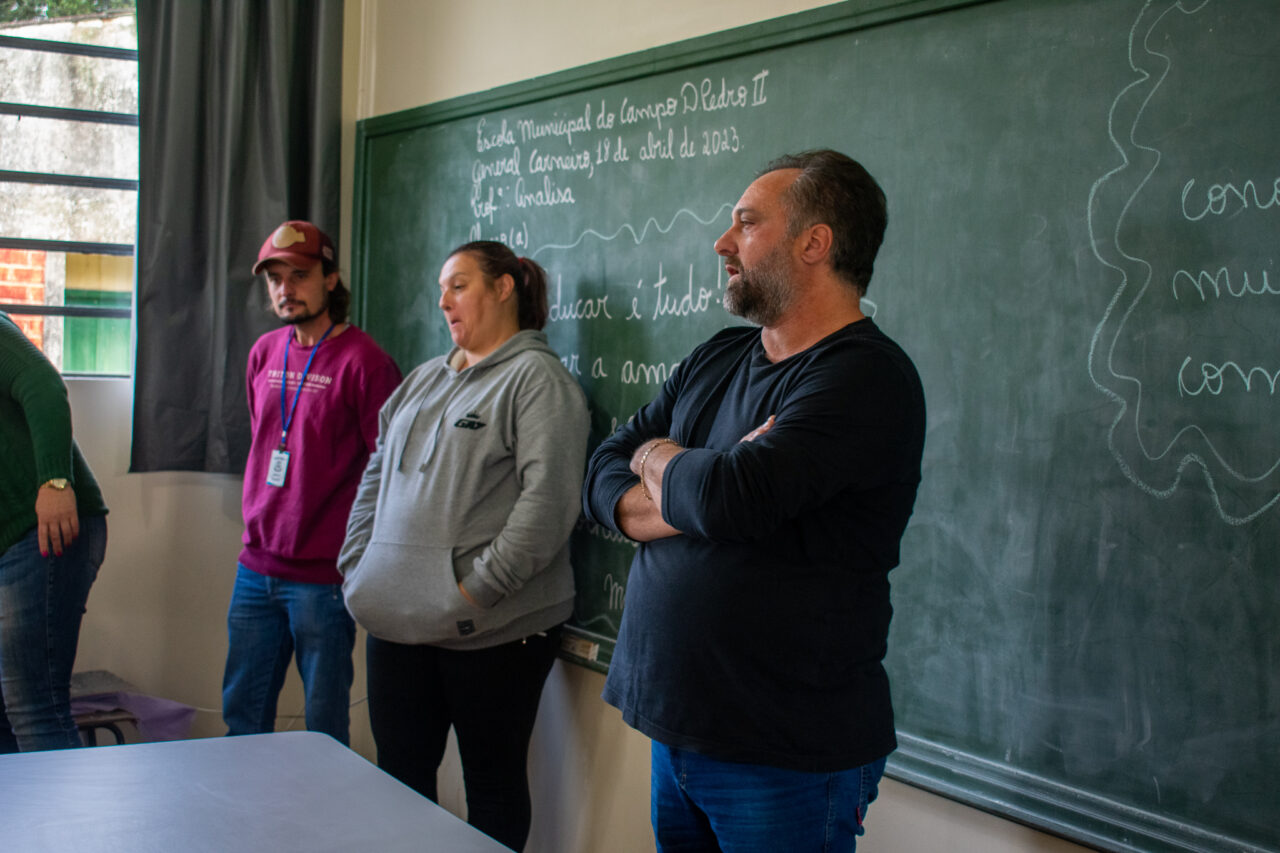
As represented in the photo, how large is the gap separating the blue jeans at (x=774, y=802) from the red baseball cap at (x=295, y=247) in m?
1.76

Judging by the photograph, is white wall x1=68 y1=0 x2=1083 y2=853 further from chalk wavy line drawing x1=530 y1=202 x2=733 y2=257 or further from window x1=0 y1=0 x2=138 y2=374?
chalk wavy line drawing x1=530 y1=202 x2=733 y2=257

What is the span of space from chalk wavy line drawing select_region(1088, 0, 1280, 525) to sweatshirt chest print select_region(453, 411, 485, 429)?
4.00 feet

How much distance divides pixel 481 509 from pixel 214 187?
1596mm

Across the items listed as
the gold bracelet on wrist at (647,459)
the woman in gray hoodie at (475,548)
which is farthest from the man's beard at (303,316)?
the gold bracelet on wrist at (647,459)

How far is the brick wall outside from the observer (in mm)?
3219

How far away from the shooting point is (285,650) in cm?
283

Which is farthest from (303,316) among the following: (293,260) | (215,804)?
(215,804)

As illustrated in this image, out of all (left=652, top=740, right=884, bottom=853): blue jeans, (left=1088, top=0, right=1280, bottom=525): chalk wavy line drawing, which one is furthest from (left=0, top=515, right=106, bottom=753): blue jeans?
(left=1088, top=0, right=1280, bottom=525): chalk wavy line drawing

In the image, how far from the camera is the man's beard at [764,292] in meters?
1.55

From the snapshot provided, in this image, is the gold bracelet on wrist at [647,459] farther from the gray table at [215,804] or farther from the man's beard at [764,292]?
the gray table at [215,804]

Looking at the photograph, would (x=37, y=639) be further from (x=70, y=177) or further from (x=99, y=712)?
(x=70, y=177)

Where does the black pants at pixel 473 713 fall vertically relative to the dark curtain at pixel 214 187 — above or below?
below

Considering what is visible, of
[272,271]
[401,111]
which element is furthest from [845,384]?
[401,111]

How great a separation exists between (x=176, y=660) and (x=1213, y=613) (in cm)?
295
